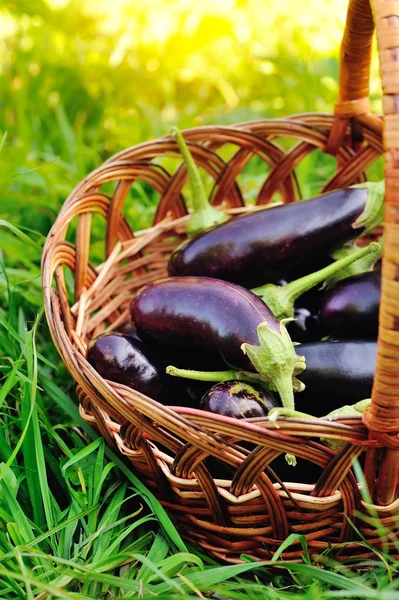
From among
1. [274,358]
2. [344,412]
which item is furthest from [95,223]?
[344,412]

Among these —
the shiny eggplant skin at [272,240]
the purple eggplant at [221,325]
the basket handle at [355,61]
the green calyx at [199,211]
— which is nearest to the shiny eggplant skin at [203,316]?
the purple eggplant at [221,325]

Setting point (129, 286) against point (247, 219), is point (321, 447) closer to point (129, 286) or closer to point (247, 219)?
point (247, 219)

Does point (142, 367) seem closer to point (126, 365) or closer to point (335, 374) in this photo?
point (126, 365)

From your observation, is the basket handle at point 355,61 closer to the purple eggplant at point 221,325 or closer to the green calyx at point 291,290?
the green calyx at point 291,290

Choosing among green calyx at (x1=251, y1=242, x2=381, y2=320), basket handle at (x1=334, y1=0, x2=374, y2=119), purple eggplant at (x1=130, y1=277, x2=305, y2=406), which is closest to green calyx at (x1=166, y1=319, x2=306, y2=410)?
purple eggplant at (x1=130, y1=277, x2=305, y2=406)

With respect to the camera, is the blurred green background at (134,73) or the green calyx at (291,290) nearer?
the green calyx at (291,290)

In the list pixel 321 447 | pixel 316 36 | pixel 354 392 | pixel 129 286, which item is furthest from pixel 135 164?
pixel 316 36
